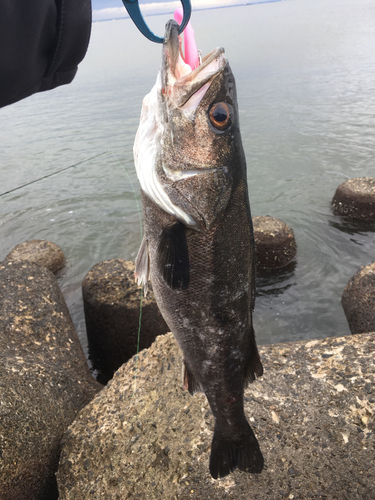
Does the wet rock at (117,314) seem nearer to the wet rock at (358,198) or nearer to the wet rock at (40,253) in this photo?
the wet rock at (40,253)

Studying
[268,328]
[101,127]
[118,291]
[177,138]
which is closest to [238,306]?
[177,138]

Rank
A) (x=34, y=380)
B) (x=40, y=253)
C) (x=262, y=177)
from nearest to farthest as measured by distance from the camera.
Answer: (x=34, y=380) < (x=40, y=253) < (x=262, y=177)

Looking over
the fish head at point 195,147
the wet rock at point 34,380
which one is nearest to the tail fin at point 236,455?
the fish head at point 195,147

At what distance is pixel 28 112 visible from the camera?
1292 inches

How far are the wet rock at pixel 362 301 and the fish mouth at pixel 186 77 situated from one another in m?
4.55

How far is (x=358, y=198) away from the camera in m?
10.4

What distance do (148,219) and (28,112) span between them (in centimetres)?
3566

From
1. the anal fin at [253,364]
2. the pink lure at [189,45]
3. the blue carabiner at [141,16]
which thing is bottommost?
the anal fin at [253,364]

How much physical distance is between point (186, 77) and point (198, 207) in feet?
2.37

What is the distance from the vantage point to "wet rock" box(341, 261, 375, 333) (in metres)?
5.40

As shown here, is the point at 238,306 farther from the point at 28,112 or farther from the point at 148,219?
the point at 28,112

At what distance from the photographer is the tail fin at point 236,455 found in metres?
2.68

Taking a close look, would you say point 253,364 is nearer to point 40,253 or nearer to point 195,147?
point 195,147

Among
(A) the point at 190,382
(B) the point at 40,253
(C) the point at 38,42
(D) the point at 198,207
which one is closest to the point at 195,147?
(D) the point at 198,207
